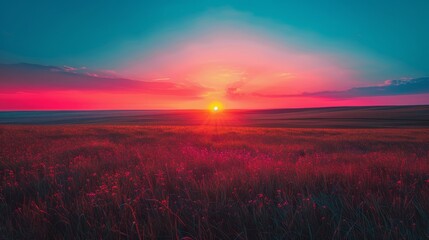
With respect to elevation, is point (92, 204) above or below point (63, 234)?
above

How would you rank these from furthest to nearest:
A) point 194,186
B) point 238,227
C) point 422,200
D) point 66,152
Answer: point 66,152
point 194,186
point 422,200
point 238,227

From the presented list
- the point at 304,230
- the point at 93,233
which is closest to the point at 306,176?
the point at 304,230

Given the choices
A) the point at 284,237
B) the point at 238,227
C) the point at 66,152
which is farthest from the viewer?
the point at 66,152

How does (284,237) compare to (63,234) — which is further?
(63,234)

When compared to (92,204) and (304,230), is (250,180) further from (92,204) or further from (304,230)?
(92,204)

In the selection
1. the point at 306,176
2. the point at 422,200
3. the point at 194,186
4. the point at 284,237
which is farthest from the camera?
the point at 306,176

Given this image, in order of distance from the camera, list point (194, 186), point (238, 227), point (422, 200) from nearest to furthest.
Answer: point (238, 227)
point (422, 200)
point (194, 186)

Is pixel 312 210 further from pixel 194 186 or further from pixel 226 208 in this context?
pixel 194 186

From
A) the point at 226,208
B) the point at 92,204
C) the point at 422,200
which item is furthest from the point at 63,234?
the point at 422,200

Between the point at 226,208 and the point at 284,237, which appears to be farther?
the point at 226,208

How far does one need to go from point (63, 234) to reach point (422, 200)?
3983mm

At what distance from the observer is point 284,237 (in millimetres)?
1859

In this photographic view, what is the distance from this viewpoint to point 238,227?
2049 millimetres

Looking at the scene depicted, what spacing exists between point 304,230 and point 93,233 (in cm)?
201
